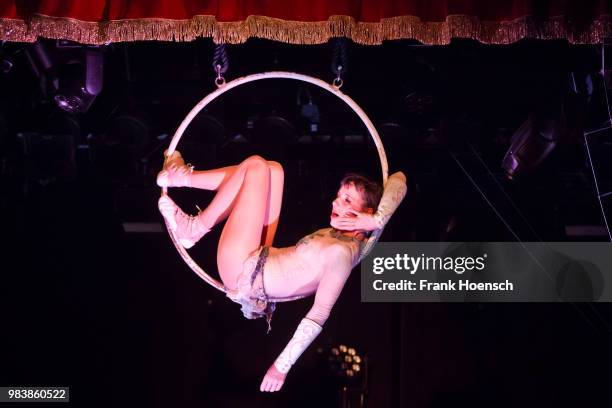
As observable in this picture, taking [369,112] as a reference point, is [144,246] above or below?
below

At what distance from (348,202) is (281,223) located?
132cm

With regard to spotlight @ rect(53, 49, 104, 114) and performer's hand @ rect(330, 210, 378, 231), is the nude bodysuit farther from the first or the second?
spotlight @ rect(53, 49, 104, 114)

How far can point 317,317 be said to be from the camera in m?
4.04

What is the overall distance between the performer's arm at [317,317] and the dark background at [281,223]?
3.64ft

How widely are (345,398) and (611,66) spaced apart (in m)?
2.79

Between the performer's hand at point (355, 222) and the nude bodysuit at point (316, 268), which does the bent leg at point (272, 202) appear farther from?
the performer's hand at point (355, 222)

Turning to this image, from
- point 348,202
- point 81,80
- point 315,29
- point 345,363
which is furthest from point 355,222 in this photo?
point 81,80

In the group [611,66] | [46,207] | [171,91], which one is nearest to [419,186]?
[611,66]

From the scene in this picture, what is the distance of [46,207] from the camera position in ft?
19.1

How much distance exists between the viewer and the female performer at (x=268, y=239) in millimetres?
4055

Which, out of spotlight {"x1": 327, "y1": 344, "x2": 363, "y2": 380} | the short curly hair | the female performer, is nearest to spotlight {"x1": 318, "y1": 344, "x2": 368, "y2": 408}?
spotlight {"x1": 327, "y1": 344, "x2": 363, "y2": 380}

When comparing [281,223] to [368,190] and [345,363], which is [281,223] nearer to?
[345,363]

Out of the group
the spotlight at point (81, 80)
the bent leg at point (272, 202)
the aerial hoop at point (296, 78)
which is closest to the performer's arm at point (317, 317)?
the aerial hoop at point (296, 78)

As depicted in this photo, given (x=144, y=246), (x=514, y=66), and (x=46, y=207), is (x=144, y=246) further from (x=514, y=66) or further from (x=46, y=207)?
(x=514, y=66)
